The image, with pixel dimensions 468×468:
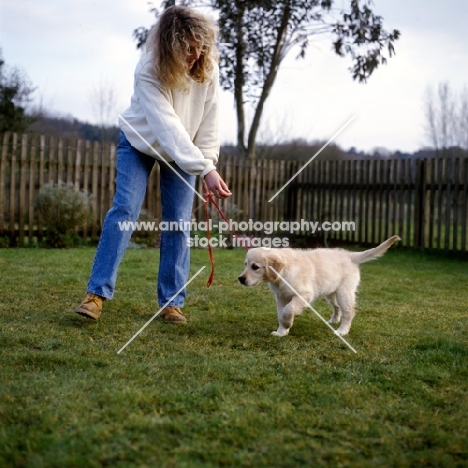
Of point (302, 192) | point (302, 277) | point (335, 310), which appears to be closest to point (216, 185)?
point (302, 277)

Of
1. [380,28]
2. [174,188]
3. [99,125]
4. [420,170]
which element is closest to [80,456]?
[174,188]

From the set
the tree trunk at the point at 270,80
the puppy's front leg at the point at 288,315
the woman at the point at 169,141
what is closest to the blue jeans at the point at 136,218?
the woman at the point at 169,141

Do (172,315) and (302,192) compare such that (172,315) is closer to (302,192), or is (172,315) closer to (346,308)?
(346,308)

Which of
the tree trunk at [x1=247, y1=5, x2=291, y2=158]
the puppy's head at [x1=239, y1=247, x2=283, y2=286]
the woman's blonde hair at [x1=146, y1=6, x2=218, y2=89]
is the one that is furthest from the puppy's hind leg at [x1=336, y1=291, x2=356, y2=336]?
the tree trunk at [x1=247, y1=5, x2=291, y2=158]

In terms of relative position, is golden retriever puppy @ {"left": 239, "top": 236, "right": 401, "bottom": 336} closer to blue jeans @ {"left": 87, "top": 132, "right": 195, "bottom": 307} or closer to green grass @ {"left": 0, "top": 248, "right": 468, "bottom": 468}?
Result: green grass @ {"left": 0, "top": 248, "right": 468, "bottom": 468}

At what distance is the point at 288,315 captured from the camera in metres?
3.57

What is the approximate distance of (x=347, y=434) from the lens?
2.00 m

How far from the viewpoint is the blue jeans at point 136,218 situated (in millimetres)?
3553

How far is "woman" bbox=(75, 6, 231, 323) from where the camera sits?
3457 mm

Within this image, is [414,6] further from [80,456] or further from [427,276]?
[80,456]

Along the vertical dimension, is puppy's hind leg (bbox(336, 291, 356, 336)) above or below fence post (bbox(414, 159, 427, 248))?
below

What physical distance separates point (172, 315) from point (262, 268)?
2.17 feet

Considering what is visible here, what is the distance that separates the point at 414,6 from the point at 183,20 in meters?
6.68

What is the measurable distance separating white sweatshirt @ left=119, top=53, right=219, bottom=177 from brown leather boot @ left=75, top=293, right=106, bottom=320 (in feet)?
3.10
